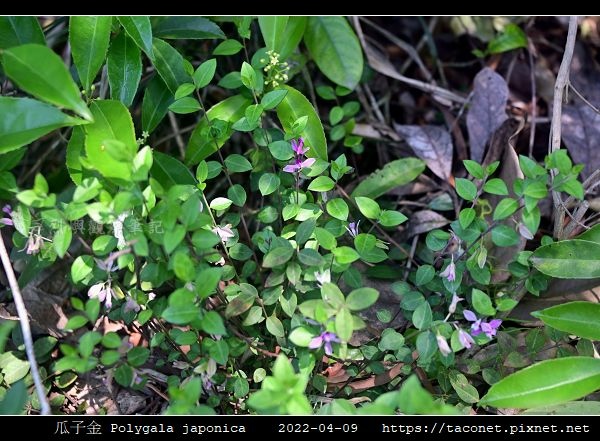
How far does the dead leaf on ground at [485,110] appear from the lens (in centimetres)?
188

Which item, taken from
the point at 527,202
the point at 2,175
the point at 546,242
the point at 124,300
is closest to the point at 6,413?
the point at 124,300

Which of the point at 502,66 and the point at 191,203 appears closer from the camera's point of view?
the point at 191,203

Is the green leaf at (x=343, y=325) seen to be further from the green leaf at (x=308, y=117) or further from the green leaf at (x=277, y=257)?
the green leaf at (x=308, y=117)

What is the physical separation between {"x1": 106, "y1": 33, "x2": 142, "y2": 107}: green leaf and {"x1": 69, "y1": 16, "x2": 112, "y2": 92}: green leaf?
0.07 m

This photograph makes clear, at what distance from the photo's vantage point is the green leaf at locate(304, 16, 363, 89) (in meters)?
1.76

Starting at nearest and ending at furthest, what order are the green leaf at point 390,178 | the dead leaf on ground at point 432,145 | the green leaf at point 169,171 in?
1. the green leaf at point 169,171
2. the green leaf at point 390,178
3. the dead leaf on ground at point 432,145

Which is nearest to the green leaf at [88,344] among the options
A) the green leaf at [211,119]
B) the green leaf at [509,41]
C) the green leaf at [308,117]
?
the green leaf at [211,119]

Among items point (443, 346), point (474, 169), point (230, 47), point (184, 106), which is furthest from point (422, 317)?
point (230, 47)

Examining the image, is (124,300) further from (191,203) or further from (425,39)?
(425,39)

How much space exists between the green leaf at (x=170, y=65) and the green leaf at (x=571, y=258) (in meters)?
0.84

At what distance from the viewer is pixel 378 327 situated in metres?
1.56

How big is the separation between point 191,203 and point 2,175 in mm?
456

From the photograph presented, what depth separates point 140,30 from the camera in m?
1.41

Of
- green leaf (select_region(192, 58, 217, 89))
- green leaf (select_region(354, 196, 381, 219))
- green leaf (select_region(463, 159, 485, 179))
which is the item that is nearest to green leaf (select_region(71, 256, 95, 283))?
green leaf (select_region(192, 58, 217, 89))
